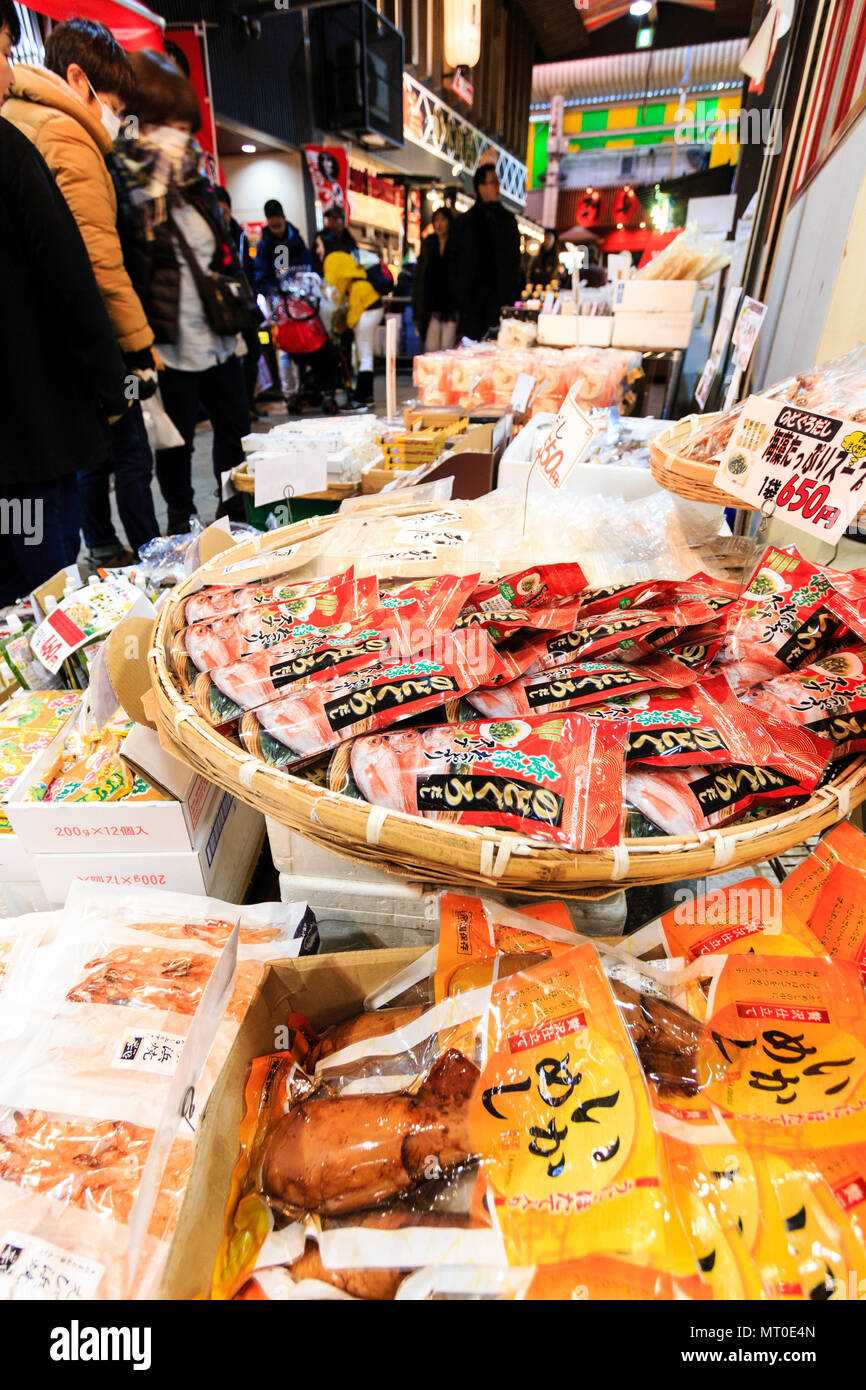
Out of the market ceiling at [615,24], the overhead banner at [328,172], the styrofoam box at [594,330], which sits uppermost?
the market ceiling at [615,24]

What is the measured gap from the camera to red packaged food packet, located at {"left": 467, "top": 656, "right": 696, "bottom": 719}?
74 centimetres

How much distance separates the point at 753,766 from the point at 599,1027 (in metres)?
0.29

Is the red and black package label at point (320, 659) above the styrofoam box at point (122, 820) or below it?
above

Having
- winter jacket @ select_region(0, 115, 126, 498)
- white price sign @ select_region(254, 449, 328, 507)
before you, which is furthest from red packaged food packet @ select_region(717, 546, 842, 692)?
winter jacket @ select_region(0, 115, 126, 498)

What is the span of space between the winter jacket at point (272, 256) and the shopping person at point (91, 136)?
4.01 metres

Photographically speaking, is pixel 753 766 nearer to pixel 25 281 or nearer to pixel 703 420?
pixel 703 420

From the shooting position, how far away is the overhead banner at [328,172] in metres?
7.71

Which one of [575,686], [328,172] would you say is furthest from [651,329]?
[328,172]

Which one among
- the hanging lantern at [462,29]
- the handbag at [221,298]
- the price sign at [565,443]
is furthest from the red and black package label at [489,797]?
the hanging lantern at [462,29]

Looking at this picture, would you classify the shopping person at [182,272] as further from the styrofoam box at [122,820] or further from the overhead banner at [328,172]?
the overhead banner at [328,172]

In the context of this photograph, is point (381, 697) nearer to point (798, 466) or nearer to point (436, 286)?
point (798, 466)

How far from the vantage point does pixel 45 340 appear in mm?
2078

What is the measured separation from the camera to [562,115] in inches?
656

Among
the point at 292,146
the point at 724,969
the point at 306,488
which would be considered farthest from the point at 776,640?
the point at 292,146
